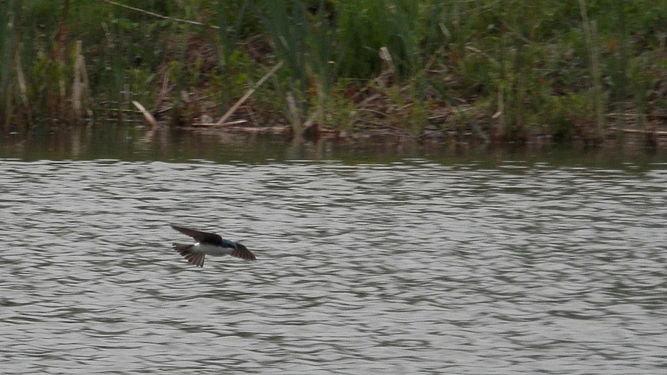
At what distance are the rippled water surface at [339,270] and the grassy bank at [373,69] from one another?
7.96 feet

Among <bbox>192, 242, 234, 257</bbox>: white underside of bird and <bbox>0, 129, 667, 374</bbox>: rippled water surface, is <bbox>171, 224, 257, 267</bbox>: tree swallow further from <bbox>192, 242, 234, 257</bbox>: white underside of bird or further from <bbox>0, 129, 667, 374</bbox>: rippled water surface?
<bbox>0, 129, 667, 374</bbox>: rippled water surface

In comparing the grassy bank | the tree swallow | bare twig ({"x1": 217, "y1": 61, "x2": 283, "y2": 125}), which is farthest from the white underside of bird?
bare twig ({"x1": 217, "y1": 61, "x2": 283, "y2": 125})

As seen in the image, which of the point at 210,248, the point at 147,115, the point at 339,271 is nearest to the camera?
the point at 210,248

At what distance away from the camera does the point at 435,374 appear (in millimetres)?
6996

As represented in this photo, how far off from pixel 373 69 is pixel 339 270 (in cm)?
927

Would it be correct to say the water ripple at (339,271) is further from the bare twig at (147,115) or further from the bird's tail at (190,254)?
the bare twig at (147,115)

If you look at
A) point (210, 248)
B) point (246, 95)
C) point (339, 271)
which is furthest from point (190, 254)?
point (246, 95)

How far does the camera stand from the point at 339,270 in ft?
31.3

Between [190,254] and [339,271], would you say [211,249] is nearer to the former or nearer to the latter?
[190,254]

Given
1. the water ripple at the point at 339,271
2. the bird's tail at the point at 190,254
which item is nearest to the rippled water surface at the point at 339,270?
the water ripple at the point at 339,271

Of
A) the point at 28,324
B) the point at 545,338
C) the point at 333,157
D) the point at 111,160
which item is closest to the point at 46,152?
the point at 111,160

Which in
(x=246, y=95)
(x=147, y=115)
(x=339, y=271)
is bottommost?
(x=339, y=271)

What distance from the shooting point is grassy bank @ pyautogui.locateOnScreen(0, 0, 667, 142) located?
54.6ft

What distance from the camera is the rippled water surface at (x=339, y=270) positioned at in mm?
7441
